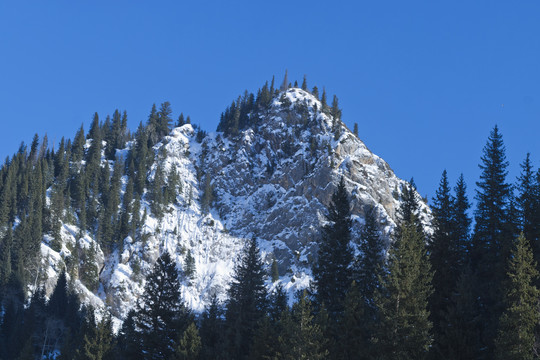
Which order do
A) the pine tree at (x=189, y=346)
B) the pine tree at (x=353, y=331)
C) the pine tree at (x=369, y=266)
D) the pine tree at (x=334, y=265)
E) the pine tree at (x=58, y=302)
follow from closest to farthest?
the pine tree at (x=353, y=331) → the pine tree at (x=189, y=346) → the pine tree at (x=369, y=266) → the pine tree at (x=334, y=265) → the pine tree at (x=58, y=302)

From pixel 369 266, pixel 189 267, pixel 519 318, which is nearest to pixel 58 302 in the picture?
pixel 189 267

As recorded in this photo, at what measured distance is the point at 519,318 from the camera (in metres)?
30.3

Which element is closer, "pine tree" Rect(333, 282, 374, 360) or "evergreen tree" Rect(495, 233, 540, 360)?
"evergreen tree" Rect(495, 233, 540, 360)

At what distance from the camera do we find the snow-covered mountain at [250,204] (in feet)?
475

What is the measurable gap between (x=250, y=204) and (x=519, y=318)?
150 meters

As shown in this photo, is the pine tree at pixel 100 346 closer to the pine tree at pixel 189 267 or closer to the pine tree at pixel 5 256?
the pine tree at pixel 5 256

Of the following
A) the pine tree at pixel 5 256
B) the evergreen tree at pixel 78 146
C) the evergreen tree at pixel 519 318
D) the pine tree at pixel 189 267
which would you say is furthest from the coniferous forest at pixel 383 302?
the evergreen tree at pixel 78 146

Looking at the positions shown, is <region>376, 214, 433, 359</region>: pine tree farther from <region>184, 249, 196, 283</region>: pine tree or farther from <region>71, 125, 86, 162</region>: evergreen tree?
<region>71, 125, 86, 162</region>: evergreen tree

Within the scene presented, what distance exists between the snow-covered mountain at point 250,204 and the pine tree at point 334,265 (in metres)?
84.6

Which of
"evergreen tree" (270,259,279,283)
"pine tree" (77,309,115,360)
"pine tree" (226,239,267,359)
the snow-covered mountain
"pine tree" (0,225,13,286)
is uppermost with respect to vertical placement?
the snow-covered mountain

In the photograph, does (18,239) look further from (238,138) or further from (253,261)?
(238,138)

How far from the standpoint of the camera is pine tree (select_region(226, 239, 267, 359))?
151ft

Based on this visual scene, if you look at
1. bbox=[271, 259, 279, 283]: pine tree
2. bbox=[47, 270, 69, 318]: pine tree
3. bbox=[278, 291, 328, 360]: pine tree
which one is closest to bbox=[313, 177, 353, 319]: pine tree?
bbox=[278, 291, 328, 360]: pine tree

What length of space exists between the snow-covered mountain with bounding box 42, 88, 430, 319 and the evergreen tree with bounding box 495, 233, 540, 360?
101325mm
